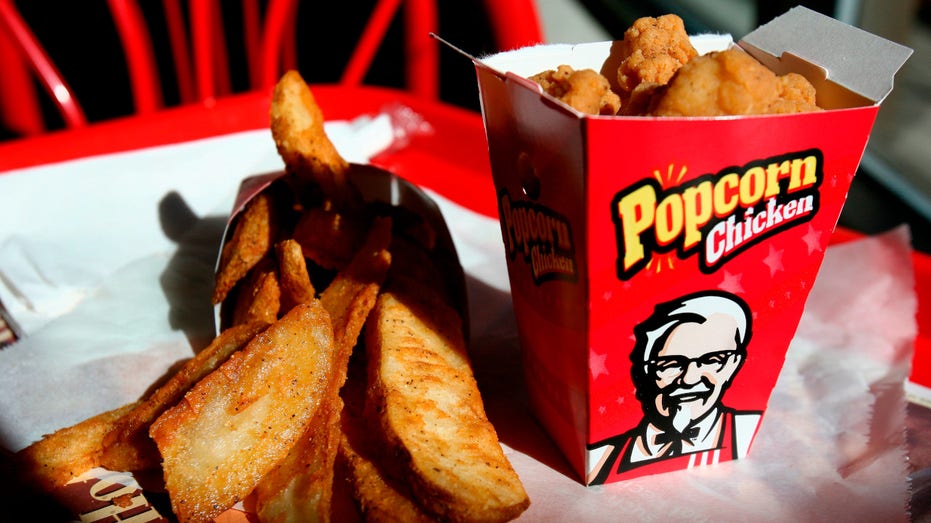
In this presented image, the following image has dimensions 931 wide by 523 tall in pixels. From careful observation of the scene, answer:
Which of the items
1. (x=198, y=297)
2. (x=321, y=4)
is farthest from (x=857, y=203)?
(x=321, y=4)

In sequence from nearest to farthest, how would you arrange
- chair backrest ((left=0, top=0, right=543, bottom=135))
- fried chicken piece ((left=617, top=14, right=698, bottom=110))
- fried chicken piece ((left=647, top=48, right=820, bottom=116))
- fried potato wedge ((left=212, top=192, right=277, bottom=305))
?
fried chicken piece ((left=647, top=48, right=820, bottom=116))
fried chicken piece ((left=617, top=14, right=698, bottom=110))
fried potato wedge ((left=212, top=192, right=277, bottom=305))
chair backrest ((left=0, top=0, right=543, bottom=135))

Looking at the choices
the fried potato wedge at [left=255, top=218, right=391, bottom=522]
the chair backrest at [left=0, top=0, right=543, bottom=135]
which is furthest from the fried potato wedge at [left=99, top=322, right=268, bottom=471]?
the chair backrest at [left=0, top=0, right=543, bottom=135]

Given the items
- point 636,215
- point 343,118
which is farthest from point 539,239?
point 343,118

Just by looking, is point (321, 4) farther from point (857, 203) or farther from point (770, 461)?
point (770, 461)

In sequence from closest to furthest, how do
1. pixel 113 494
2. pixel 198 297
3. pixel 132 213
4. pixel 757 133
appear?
1. pixel 757 133
2. pixel 113 494
3. pixel 198 297
4. pixel 132 213

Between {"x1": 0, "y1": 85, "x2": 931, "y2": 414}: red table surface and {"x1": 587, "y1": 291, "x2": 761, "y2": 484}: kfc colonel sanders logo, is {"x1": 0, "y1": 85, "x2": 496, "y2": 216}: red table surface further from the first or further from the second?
{"x1": 587, "y1": 291, "x2": 761, "y2": 484}: kfc colonel sanders logo

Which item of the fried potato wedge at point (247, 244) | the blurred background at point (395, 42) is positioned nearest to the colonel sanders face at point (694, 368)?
the fried potato wedge at point (247, 244)
